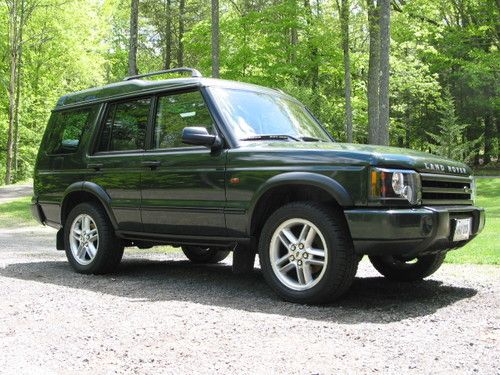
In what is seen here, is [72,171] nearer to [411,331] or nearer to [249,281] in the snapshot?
[249,281]

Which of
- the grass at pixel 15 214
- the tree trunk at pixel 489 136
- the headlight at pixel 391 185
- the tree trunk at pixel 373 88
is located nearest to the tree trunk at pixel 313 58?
the tree trunk at pixel 373 88

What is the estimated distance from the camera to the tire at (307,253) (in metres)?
4.62

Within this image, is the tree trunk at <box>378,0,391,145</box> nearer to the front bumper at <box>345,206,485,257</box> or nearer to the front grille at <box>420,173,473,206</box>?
the front grille at <box>420,173,473,206</box>

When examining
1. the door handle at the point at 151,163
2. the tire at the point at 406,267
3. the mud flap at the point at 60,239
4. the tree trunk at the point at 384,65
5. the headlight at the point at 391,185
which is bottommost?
the tire at the point at 406,267

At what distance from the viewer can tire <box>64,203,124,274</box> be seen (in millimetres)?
6523

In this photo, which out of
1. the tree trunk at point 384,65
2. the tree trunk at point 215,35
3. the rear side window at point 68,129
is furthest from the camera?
the tree trunk at point 215,35

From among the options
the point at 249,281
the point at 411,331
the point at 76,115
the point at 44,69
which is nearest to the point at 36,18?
the point at 44,69

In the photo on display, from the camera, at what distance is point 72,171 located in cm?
696

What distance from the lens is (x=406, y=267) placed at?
20.0 feet

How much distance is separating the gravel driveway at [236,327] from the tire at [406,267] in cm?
Result: 14

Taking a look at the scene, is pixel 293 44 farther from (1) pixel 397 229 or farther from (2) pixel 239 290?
(1) pixel 397 229

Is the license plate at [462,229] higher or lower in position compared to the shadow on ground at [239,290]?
higher

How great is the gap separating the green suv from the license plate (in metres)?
0.01

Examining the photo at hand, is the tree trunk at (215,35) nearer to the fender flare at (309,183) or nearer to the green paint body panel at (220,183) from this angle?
the green paint body panel at (220,183)
